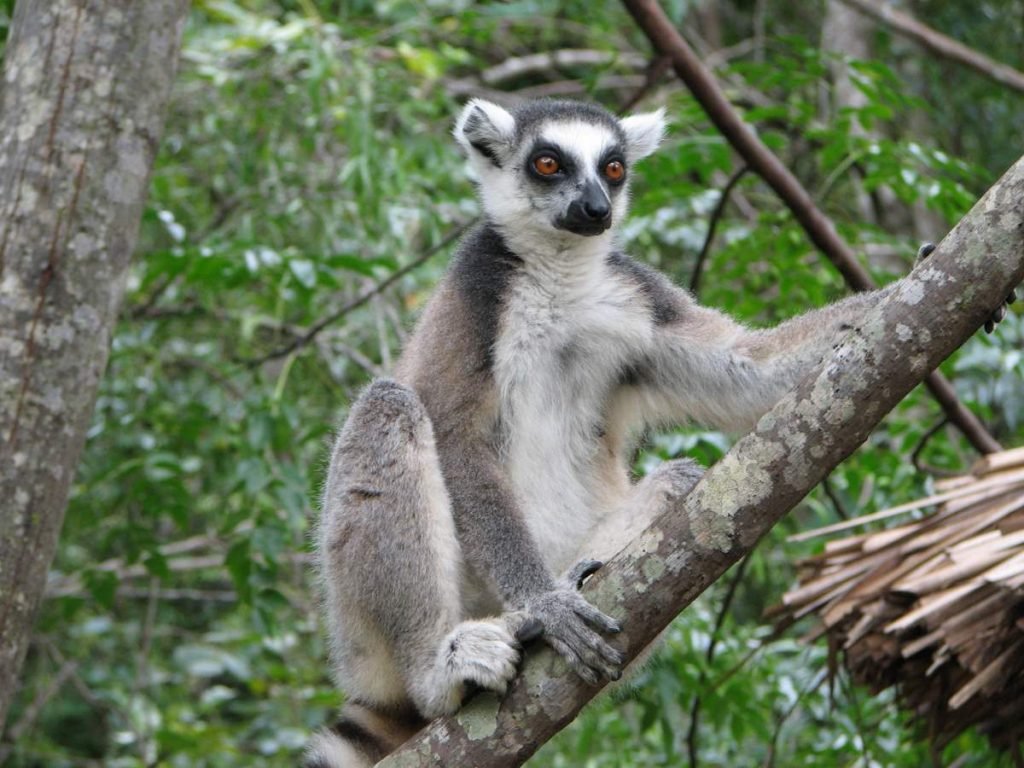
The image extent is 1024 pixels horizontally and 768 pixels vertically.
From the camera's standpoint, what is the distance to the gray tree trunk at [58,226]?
4129 mm

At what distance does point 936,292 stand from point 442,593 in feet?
6.00

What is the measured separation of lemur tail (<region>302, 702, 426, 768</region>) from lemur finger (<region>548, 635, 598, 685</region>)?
903mm

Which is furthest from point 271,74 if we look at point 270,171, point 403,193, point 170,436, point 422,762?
point 422,762

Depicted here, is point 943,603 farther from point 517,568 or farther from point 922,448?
point 517,568

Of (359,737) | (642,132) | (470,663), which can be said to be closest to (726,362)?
(642,132)

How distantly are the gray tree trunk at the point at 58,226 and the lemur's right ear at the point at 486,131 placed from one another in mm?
1238

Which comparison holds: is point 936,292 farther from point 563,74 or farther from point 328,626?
point 563,74

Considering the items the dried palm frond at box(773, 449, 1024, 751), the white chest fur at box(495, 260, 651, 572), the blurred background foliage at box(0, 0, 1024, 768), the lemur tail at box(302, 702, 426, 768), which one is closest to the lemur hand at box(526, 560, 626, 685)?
the white chest fur at box(495, 260, 651, 572)

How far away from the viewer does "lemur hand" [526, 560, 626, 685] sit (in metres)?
3.45

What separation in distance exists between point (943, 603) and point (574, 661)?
71.2 inches

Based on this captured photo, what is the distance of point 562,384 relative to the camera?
14.9ft

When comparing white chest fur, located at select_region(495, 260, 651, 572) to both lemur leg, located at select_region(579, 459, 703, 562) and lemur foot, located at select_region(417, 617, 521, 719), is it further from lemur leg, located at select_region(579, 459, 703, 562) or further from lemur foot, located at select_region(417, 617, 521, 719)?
lemur foot, located at select_region(417, 617, 521, 719)

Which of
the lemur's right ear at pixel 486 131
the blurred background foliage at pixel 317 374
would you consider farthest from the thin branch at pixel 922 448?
the lemur's right ear at pixel 486 131

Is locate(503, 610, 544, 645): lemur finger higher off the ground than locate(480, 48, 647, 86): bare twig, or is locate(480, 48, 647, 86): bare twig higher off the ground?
locate(480, 48, 647, 86): bare twig
